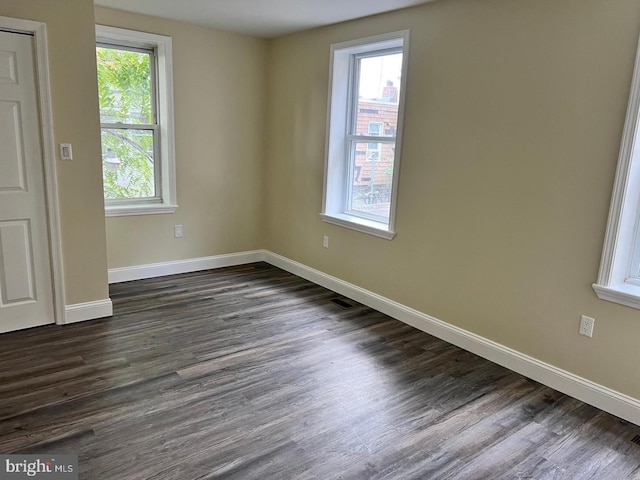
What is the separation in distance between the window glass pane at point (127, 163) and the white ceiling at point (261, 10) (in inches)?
41.5

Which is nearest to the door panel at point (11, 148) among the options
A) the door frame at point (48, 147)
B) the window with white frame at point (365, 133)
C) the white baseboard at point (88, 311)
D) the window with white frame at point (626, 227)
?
the door frame at point (48, 147)

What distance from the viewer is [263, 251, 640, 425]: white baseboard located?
8.04 ft

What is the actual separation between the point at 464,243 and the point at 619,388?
1198 mm

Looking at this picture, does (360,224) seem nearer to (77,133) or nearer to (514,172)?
(514,172)

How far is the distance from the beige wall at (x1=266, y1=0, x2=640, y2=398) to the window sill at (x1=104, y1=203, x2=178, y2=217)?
6.23ft

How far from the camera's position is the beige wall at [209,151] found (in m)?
4.23

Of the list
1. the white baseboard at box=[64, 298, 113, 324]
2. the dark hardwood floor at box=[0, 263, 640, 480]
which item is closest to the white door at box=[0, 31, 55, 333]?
the white baseboard at box=[64, 298, 113, 324]

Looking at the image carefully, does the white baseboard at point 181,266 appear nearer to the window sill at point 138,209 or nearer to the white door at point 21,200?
the window sill at point 138,209

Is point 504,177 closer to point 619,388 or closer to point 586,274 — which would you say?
point 586,274

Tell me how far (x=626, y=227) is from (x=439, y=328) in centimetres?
140

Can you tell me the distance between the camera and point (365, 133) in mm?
4051

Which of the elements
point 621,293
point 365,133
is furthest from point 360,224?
point 621,293

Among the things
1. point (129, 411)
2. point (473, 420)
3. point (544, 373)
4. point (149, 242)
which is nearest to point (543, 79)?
point (544, 373)

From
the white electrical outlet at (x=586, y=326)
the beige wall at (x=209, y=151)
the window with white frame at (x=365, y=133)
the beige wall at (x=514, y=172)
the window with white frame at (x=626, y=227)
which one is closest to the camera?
the window with white frame at (x=626, y=227)
